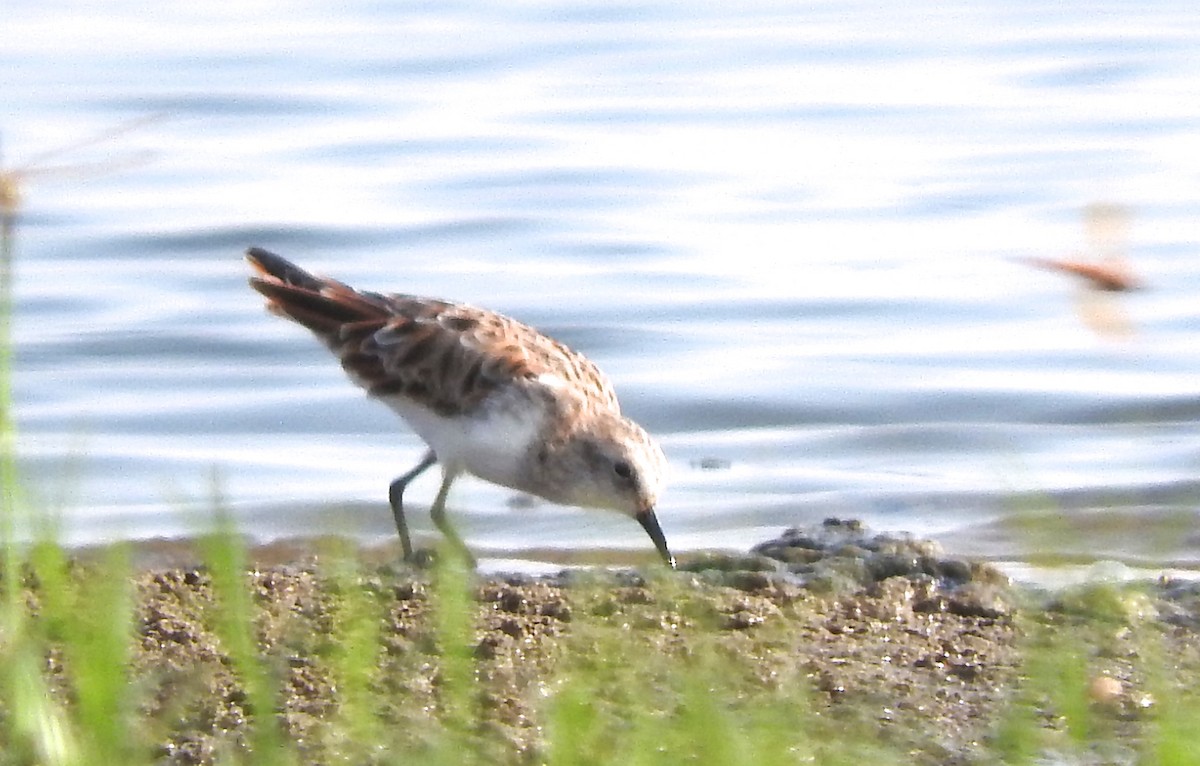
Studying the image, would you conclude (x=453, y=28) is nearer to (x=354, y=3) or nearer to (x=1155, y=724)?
(x=354, y=3)

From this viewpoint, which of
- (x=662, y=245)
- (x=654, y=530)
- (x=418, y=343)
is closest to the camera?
(x=654, y=530)

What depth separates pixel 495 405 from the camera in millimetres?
8180

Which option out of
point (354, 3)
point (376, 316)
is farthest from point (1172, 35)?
point (376, 316)

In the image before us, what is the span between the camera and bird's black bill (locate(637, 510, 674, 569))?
773 cm

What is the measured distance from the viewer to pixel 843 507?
934 centimetres

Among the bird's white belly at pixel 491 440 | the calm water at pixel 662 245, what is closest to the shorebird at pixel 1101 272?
the calm water at pixel 662 245

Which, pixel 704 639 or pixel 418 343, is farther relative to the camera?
pixel 418 343

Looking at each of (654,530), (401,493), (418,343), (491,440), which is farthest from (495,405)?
(654,530)

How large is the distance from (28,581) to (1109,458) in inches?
207

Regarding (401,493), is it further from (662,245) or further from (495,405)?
(662,245)

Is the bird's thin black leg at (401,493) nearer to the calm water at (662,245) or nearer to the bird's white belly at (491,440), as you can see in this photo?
the bird's white belly at (491,440)

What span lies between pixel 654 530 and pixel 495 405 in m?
0.73

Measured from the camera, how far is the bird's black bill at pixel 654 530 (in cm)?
773

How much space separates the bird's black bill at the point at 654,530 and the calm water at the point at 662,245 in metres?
0.54
